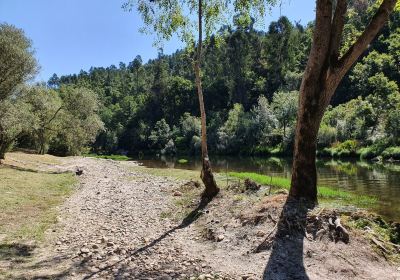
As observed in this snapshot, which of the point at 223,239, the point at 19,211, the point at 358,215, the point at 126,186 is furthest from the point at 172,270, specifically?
the point at 126,186

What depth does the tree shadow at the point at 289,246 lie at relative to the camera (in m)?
9.99

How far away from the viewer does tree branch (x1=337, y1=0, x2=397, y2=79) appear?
1167 centimetres

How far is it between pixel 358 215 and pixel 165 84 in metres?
148

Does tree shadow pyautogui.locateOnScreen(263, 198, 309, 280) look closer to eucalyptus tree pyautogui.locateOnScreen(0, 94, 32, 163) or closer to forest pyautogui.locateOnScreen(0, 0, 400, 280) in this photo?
forest pyautogui.locateOnScreen(0, 0, 400, 280)

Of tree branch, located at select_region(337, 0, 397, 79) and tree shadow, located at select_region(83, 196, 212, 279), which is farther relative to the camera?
tree branch, located at select_region(337, 0, 397, 79)

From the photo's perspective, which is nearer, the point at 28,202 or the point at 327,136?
the point at 28,202

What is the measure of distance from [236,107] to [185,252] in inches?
3968

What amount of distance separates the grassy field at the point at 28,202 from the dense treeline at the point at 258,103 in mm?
54176

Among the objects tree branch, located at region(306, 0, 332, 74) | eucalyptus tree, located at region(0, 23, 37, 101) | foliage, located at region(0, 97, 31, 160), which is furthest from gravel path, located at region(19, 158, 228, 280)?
eucalyptus tree, located at region(0, 23, 37, 101)

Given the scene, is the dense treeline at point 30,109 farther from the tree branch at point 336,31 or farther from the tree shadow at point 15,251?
the tree branch at point 336,31

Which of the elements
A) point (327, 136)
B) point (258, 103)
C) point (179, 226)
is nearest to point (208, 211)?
point (179, 226)

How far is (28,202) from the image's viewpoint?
19875 mm

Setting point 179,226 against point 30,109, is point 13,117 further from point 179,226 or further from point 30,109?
point 179,226

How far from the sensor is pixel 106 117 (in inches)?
6186
